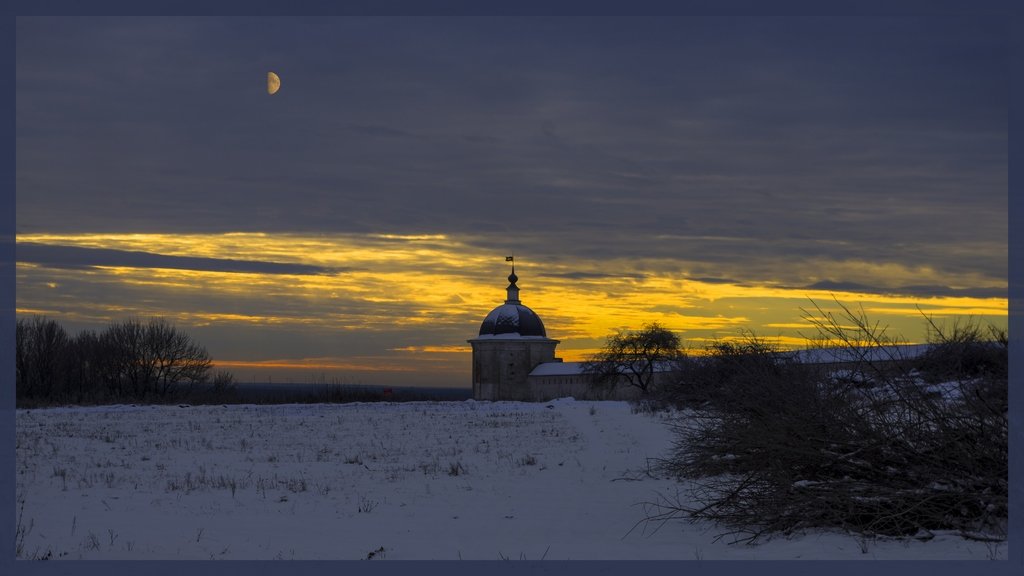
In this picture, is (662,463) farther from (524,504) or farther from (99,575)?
(99,575)

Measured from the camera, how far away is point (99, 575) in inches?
357

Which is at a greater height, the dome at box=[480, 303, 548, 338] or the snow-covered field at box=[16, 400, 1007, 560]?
the dome at box=[480, 303, 548, 338]

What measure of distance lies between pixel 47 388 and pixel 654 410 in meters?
45.5

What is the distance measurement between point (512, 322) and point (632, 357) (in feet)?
36.6

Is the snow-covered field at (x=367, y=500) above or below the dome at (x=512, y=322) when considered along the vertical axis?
below

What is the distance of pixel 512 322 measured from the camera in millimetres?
83500

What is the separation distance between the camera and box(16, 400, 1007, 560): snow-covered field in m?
10.2

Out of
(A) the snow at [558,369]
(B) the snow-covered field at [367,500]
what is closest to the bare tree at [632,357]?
(A) the snow at [558,369]

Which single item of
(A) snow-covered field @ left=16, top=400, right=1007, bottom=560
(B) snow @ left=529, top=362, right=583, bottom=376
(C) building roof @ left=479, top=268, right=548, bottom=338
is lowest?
(A) snow-covered field @ left=16, top=400, right=1007, bottom=560

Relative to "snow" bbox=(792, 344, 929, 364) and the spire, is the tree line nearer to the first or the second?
the spire

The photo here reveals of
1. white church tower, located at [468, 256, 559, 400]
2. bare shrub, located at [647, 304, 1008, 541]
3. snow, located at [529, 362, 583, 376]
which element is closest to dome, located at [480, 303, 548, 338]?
white church tower, located at [468, 256, 559, 400]

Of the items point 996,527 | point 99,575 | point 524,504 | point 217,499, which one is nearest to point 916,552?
point 996,527

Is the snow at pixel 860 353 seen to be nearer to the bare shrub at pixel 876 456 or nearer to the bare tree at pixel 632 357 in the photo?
the bare shrub at pixel 876 456

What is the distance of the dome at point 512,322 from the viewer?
83.2 m
